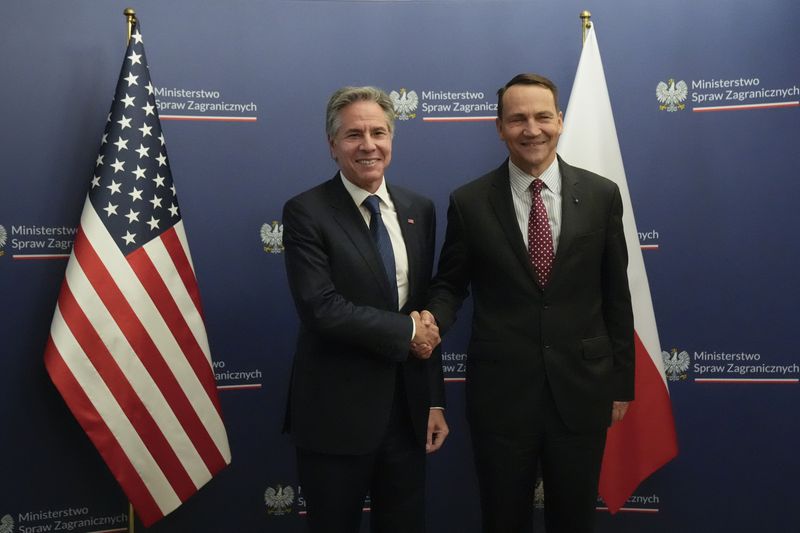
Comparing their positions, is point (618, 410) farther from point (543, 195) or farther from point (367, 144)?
point (367, 144)

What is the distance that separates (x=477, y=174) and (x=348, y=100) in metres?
1.12

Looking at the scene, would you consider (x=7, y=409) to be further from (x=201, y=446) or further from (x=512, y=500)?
(x=512, y=500)

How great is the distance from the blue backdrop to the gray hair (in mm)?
920

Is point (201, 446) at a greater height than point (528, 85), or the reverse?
point (528, 85)

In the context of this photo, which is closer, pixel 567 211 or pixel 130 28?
pixel 567 211

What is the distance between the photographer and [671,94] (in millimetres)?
2863

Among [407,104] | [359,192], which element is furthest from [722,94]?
[359,192]

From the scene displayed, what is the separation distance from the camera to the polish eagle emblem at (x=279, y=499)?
295 cm

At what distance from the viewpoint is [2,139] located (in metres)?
2.61

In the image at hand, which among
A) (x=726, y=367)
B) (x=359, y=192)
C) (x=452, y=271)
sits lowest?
(x=726, y=367)

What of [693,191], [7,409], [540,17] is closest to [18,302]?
[7,409]

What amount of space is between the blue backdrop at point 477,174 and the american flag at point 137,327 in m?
0.28

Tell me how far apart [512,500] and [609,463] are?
0.95 m

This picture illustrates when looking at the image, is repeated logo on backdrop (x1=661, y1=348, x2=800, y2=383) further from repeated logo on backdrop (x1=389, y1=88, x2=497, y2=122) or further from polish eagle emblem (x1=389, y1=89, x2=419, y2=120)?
polish eagle emblem (x1=389, y1=89, x2=419, y2=120)
